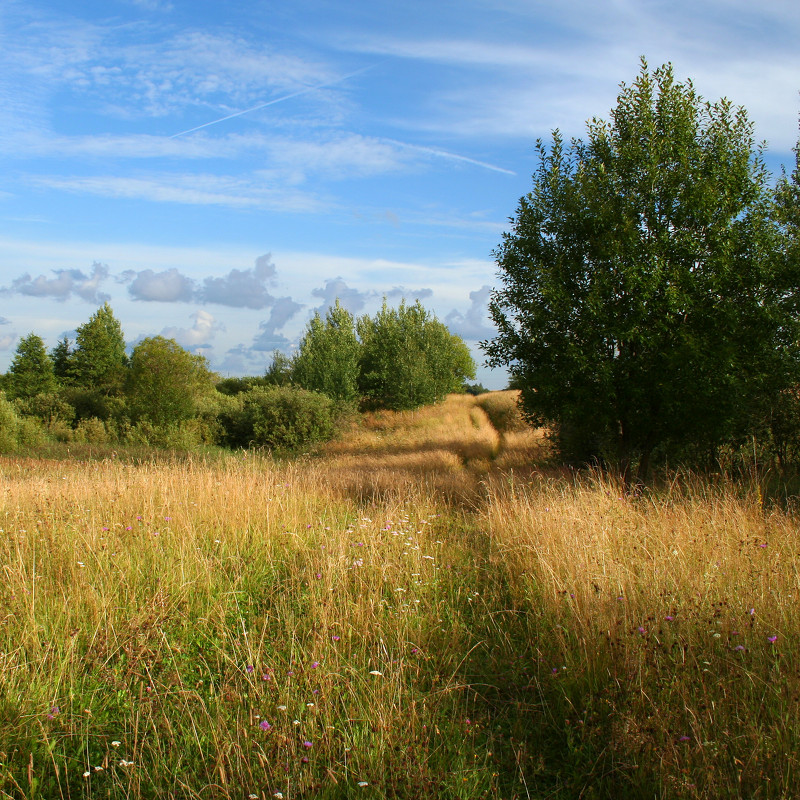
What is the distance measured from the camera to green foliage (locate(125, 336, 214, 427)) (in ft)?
110

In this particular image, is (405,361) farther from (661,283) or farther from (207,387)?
(661,283)

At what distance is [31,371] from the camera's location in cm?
4878

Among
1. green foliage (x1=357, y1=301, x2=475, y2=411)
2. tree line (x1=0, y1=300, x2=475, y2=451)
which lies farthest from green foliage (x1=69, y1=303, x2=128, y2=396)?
green foliage (x1=357, y1=301, x2=475, y2=411)

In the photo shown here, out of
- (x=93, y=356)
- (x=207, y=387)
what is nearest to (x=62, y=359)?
(x=93, y=356)

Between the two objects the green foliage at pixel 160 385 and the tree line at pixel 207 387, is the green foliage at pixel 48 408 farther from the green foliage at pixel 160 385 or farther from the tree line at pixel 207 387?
the green foliage at pixel 160 385

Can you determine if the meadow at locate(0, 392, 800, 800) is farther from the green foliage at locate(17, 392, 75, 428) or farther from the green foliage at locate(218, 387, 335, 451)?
the green foliage at locate(17, 392, 75, 428)

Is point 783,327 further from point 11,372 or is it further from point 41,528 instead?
point 11,372

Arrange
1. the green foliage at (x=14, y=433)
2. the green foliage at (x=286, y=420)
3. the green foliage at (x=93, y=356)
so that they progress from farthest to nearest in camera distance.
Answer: the green foliage at (x=93, y=356) → the green foliage at (x=286, y=420) → the green foliage at (x=14, y=433)

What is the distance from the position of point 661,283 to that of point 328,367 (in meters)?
32.6

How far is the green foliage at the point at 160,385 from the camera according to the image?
33438 mm

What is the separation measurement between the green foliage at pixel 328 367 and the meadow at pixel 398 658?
32399 mm

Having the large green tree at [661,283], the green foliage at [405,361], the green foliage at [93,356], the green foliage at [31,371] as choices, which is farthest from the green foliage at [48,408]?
the large green tree at [661,283]

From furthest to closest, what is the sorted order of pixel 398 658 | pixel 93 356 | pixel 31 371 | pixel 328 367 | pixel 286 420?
pixel 93 356, pixel 31 371, pixel 328 367, pixel 286 420, pixel 398 658

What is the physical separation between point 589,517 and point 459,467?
461 inches
